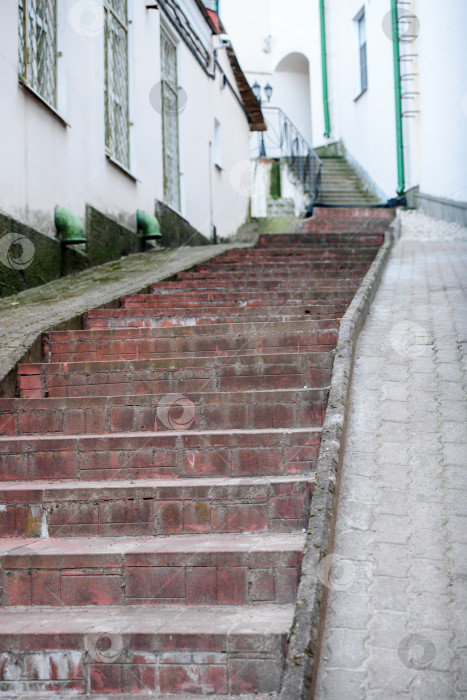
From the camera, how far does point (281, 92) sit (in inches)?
1040

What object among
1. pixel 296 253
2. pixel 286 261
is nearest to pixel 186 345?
pixel 286 261

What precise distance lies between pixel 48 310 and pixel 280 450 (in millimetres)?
3336

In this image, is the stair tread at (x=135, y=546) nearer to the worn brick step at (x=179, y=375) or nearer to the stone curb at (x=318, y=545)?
the stone curb at (x=318, y=545)

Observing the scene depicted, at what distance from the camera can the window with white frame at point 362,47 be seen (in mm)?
21205

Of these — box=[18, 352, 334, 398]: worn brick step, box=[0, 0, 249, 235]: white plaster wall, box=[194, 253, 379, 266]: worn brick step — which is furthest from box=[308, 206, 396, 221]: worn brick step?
box=[18, 352, 334, 398]: worn brick step

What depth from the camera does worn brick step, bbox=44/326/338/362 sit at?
598 centimetres

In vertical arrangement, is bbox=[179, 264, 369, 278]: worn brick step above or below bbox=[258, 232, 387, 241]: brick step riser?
below

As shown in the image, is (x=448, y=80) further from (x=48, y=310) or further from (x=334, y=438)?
(x=334, y=438)

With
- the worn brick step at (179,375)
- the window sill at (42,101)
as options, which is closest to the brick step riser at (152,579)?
the worn brick step at (179,375)

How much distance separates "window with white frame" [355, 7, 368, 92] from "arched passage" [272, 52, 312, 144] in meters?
4.40

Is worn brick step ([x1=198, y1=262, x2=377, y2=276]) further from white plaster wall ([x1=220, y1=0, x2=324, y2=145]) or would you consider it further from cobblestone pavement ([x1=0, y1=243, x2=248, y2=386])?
white plaster wall ([x1=220, y1=0, x2=324, y2=145])

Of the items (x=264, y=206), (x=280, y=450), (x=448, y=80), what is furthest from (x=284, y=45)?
(x=280, y=450)

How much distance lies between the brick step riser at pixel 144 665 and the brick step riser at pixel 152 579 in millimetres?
393

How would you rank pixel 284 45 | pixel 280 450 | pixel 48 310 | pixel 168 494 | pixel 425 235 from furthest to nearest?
pixel 284 45, pixel 425 235, pixel 48 310, pixel 280 450, pixel 168 494
